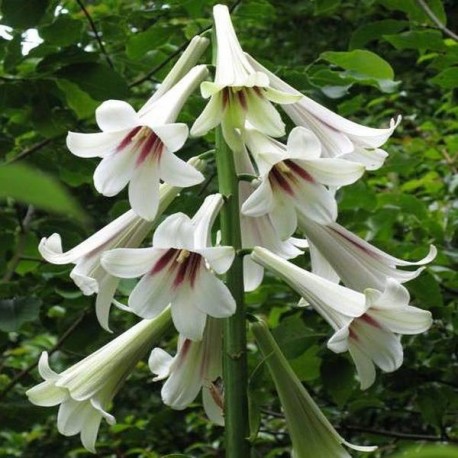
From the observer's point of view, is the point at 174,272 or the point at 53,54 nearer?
the point at 174,272

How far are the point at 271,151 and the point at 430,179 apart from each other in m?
2.33

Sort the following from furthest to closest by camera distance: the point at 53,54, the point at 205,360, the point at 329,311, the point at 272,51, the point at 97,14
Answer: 1. the point at 272,51
2. the point at 97,14
3. the point at 53,54
4. the point at 205,360
5. the point at 329,311

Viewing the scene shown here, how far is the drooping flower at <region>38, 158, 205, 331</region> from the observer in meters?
1.64

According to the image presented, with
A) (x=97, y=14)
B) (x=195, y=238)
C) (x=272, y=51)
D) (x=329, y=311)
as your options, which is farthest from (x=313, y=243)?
(x=272, y=51)

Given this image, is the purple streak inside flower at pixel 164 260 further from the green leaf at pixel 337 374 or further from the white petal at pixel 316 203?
the green leaf at pixel 337 374

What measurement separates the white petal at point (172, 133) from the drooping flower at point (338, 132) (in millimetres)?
318

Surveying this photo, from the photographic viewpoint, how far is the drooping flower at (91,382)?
1669 mm

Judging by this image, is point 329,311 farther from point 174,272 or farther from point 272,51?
point 272,51

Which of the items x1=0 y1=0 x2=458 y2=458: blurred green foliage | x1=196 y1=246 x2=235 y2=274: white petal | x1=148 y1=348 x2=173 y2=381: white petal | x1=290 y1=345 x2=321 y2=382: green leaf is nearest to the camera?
x1=196 y1=246 x2=235 y2=274: white petal

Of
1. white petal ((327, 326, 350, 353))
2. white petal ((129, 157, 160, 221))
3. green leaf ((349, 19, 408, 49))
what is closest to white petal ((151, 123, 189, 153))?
white petal ((129, 157, 160, 221))

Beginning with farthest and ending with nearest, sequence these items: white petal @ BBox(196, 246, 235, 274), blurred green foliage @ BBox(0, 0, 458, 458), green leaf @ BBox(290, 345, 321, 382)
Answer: green leaf @ BBox(290, 345, 321, 382), blurred green foliage @ BBox(0, 0, 458, 458), white petal @ BBox(196, 246, 235, 274)

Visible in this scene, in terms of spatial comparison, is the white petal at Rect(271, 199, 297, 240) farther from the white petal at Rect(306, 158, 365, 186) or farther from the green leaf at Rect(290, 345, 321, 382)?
the green leaf at Rect(290, 345, 321, 382)

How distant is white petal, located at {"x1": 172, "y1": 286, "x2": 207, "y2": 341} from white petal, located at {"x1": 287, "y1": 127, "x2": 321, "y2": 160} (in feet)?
1.03

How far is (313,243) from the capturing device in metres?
1.74
